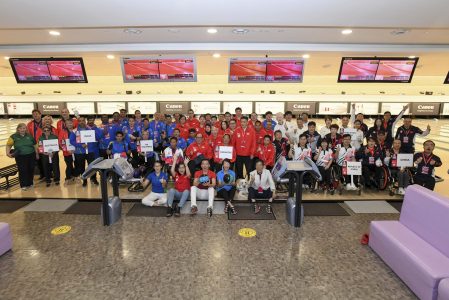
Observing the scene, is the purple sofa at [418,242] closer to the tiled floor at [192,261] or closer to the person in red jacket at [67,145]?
the tiled floor at [192,261]

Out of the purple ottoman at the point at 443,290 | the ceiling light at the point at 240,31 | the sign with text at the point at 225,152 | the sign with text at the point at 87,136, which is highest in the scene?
the ceiling light at the point at 240,31

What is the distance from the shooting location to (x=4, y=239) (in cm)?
434

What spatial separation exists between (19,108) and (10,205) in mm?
16591

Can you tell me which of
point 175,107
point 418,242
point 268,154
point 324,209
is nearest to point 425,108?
point 175,107

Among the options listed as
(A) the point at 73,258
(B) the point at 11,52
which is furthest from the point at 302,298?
(B) the point at 11,52

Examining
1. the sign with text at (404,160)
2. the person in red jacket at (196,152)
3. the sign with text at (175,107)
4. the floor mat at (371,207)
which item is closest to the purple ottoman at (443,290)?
the floor mat at (371,207)

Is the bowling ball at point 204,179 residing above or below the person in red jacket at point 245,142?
below

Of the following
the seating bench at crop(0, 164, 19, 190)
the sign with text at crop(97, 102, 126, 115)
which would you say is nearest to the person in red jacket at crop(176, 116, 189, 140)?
the seating bench at crop(0, 164, 19, 190)

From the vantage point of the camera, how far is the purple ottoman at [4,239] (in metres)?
4.30

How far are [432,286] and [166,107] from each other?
1718 centimetres

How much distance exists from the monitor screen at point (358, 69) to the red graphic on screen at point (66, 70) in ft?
22.6

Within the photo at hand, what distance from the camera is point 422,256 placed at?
3557mm

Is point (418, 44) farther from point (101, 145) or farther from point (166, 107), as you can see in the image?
point (166, 107)

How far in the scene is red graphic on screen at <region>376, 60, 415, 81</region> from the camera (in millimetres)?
7688
